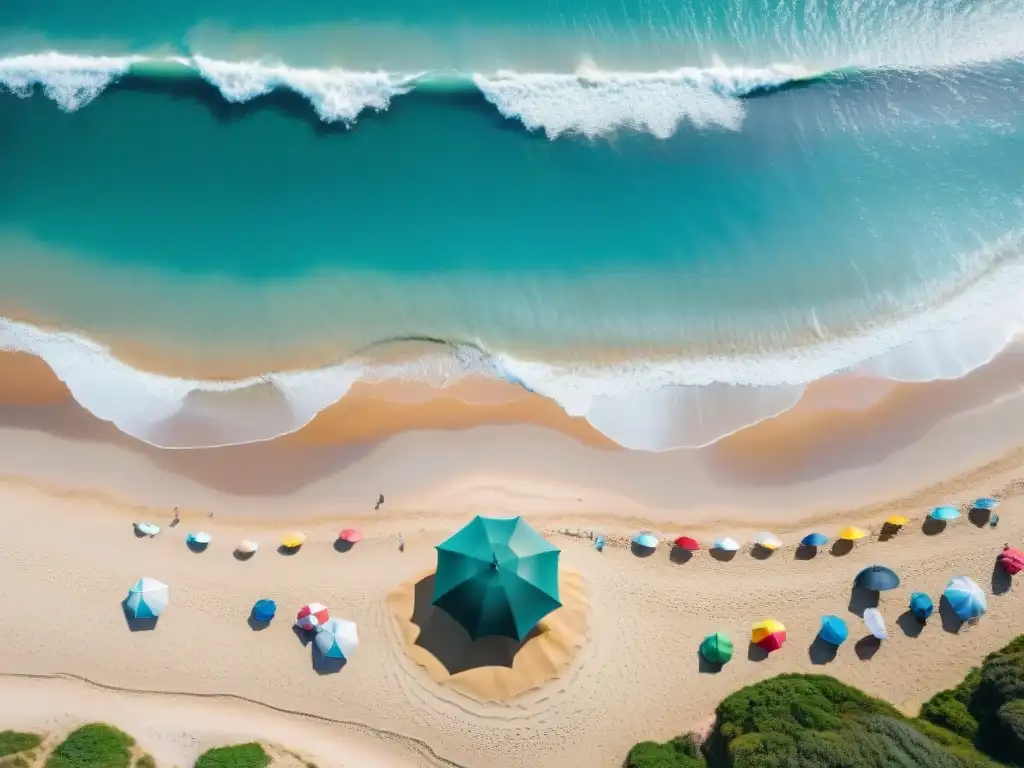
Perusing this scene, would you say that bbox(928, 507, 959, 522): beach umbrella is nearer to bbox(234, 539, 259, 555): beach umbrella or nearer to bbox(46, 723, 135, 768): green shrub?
bbox(234, 539, 259, 555): beach umbrella

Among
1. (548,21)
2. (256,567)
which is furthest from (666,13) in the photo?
(256,567)

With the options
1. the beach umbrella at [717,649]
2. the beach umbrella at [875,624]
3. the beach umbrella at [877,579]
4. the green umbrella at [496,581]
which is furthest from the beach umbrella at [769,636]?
the green umbrella at [496,581]

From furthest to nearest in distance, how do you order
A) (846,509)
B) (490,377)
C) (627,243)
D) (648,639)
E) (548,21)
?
1. (548,21)
2. (627,243)
3. (490,377)
4. (846,509)
5. (648,639)

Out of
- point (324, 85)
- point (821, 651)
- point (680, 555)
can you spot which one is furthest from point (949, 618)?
point (324, 85)

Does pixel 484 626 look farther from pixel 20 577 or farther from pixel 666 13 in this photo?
pixel 666 13

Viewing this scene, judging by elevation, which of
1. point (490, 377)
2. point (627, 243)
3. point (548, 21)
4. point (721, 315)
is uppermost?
point (548, 21)
